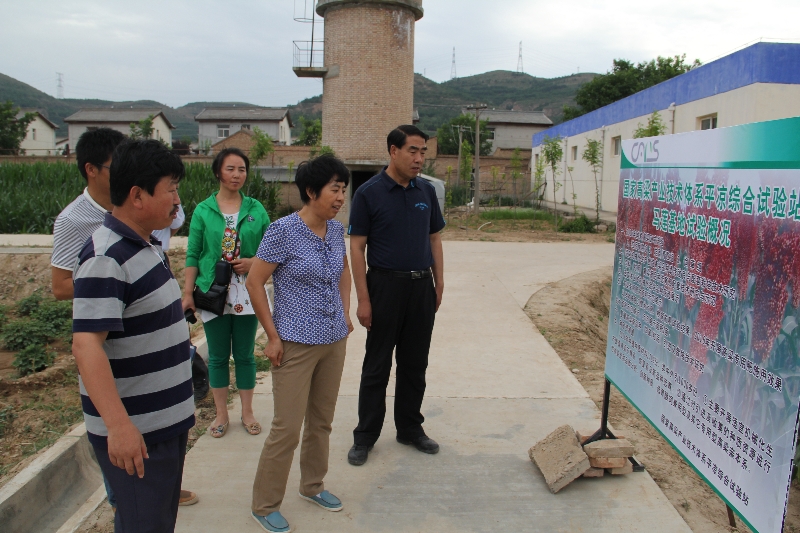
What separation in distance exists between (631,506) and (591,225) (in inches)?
720

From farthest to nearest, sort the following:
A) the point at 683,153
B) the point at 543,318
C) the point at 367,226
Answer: the point at 543,318, the point at 367,226, the point at 683,153

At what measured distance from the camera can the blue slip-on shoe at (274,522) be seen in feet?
9.85

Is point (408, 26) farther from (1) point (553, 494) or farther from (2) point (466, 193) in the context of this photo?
(1) point (553, 494)

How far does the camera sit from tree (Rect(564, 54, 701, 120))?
4825 cm

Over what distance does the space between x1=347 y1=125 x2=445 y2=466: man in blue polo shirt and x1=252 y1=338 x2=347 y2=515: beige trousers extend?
557mm

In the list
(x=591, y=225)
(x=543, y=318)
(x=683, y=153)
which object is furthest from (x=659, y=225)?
(x=591, y=225)

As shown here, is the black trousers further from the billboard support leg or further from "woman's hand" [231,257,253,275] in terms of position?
the billboard support leg

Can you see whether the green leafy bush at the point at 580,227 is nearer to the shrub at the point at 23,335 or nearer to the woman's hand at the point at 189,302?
the shrub at the point at 23,335

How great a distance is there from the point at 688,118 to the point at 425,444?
20453 millimetres

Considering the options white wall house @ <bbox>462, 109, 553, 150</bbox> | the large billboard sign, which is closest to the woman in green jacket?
the large billboard sign

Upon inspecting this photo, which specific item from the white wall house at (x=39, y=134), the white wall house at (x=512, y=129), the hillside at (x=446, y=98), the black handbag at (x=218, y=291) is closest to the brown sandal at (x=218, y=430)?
the black handbag at (x=218, y=291)

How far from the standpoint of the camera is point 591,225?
20594mm

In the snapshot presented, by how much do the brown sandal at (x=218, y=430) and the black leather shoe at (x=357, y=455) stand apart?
0.90m

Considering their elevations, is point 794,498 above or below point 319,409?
below
